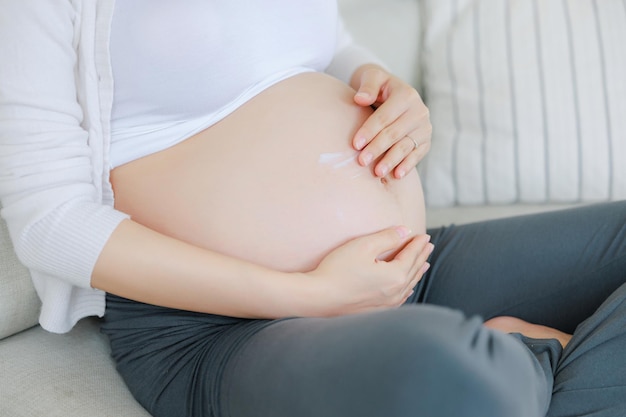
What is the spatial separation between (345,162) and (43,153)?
378 millimetres

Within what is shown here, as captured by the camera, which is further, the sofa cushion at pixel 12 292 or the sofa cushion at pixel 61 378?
the sofa cushion at pixel 12 292

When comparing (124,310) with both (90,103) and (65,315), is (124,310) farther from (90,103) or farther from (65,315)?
(90,103)

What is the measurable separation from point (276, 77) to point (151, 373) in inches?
17.1

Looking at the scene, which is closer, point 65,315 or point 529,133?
point 65,315

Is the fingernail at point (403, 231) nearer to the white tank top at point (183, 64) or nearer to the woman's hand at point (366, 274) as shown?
the woman's hand at point (366, 274)

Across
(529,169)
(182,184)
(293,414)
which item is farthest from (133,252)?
(529,169)

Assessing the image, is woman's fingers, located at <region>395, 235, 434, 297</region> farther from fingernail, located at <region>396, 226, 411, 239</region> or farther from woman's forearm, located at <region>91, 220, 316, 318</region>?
woman's forearm, located at <region>91, 220, 316, 318</region>

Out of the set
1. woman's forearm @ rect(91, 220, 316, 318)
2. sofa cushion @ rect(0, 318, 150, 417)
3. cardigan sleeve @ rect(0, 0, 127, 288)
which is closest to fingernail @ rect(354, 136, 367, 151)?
woman's forearm @ rect(91, 220, 316, 318)

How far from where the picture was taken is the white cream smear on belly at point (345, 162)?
932mm

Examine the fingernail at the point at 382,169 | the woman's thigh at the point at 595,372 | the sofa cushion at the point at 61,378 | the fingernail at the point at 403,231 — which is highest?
the fingernail at the point at 382,169

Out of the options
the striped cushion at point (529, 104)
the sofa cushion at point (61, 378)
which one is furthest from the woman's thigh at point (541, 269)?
the sofa cushion at point (61, 378)

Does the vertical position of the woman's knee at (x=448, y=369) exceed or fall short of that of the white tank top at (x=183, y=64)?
it falls short

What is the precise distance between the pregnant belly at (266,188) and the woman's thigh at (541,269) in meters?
0.16

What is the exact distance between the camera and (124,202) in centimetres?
91
